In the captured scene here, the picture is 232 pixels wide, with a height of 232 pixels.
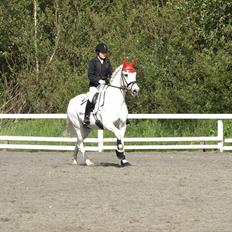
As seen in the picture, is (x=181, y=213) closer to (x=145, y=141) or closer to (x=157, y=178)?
(x=157, y=178)

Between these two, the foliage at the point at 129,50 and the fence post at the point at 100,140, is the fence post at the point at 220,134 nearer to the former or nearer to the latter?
the fence post at the point at 100,140

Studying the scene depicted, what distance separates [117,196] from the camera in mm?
11453

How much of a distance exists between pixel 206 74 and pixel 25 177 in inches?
481

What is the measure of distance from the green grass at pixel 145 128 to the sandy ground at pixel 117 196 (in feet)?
17.8

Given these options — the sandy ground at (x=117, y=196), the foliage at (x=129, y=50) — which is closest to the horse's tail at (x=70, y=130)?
the sandy ground at (x=117, y=196)

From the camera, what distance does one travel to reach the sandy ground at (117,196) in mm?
8977

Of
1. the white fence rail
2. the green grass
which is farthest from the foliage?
the white fence rail

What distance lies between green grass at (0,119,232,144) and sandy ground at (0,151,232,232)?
5440 mm

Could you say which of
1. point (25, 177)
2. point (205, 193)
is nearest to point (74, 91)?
point (25, 177)

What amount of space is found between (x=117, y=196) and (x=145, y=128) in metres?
13.1

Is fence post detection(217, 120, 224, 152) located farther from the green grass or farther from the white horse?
the white horse

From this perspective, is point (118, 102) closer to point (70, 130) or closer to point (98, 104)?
point (98, 104)

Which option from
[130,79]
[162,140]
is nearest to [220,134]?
[162,140]

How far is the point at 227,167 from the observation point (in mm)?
16375
